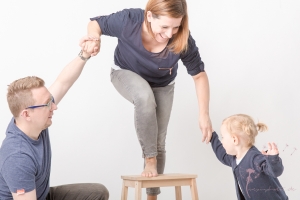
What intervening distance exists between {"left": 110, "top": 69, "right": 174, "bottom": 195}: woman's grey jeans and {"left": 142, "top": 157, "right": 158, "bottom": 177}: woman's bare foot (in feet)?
0.10

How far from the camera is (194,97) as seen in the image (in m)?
4.18

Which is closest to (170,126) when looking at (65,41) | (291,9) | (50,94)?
(65,41)

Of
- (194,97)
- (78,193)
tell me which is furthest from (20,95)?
(194,97)

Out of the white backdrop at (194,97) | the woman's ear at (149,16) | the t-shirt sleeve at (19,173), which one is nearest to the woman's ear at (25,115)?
the t-shirt sleeve at (19,173)

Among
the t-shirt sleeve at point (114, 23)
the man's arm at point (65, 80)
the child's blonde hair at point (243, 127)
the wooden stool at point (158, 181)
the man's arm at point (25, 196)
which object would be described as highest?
the t-shirt sleeve at point (114, 23)

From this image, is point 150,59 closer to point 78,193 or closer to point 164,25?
point 164,25

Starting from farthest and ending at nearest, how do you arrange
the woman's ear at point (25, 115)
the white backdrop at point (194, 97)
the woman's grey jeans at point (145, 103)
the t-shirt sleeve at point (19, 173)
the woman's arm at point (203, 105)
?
the white backdrop at point (194, 97) → the woman's arm at point (203, 105) → the woman's grey jeans at point (145, 103) → the woman's ear at point (25, 115) → the t-shirt sleeve at point (19, 173)

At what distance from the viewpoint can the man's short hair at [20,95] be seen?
2.44m

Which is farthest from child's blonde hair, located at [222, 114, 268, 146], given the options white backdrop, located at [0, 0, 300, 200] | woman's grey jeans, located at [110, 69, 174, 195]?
white backdrop, located at [0, 0, 300, 200]

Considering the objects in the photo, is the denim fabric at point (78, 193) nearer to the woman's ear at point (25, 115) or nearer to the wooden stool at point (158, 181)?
the wooden stool at point (158, 181)

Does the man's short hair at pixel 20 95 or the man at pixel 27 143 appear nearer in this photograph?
the man at pixel 27 143

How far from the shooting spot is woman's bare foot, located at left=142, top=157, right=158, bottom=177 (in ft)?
9.50

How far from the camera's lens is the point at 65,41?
12.9ft

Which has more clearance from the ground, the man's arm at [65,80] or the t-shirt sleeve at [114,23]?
the t-shirt sleeve at [114,23]
